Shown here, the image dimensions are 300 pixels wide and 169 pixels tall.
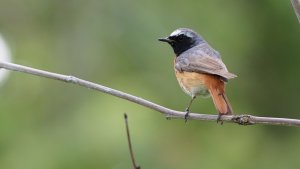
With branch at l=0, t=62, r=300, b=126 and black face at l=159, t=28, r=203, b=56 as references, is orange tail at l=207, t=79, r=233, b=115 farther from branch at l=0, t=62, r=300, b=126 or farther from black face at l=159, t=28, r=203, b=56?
black face at l=159, t=28, r=203, b=56

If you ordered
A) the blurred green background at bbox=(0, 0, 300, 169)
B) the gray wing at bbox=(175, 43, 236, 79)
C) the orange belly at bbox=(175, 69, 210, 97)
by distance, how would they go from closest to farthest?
the gray wing at bbox=(175, 43, 236, 79) < the orange belly at bbox=(175, 69, 210, 97) < the blurred green background at bbox=(0, 0, 300, 169)

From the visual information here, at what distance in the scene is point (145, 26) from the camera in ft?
29.3

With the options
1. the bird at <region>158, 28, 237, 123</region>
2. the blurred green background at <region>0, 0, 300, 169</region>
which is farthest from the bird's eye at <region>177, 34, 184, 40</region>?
the blurred green background at <region>0, 0, 300, 169</region>

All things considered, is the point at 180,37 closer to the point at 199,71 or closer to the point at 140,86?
the point at 199,71

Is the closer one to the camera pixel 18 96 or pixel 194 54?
pixel 194 54

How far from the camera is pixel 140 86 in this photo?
8.80 meters

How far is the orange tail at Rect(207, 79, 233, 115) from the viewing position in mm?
4600

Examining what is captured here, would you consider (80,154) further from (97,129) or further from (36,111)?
(36,111)

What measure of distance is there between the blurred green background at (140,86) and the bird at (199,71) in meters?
1.94

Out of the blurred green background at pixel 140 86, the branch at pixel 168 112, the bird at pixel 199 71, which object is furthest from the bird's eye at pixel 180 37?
the blurred green background at pixel 140 86

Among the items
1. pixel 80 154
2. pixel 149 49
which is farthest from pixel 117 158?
pixel 149 49

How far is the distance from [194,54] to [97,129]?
2.77 meters

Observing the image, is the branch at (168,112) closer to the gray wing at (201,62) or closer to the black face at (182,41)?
the gray wing at (201,62)

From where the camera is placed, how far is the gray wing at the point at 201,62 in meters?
4.99
